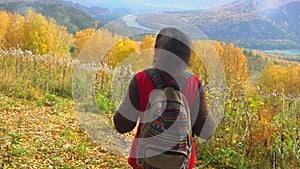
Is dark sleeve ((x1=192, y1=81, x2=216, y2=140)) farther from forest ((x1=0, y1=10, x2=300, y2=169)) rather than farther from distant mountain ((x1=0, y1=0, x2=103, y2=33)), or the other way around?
distant mountain ((x1=0, y1=0, x2=103, y2=33))

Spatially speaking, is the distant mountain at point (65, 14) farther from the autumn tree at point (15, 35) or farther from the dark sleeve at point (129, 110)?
the dark sleeve at point (129, 110)

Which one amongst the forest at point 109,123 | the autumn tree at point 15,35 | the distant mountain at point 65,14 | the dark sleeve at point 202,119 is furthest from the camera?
the distant mountain at point 65,14

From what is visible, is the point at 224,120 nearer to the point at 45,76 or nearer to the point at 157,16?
the point at 157,16

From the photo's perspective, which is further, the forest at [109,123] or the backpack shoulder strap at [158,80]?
the forest at [109,123]

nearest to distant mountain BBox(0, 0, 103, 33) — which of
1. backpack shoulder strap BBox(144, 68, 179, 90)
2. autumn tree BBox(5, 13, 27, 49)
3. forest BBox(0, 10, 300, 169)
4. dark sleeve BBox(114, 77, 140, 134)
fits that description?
autumn tree BBox(5, 13, 27, 49)

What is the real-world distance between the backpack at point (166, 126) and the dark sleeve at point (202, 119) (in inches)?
4.9

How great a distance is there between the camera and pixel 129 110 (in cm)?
160

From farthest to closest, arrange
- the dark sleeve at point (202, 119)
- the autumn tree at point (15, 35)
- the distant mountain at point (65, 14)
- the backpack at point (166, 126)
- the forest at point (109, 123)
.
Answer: the distant mountain at point (65, 14), the autumn tree at point (15, 35), the forest at point (109, 123), the dark sleeve at point (202, 119), the backpack at point (166, 126)

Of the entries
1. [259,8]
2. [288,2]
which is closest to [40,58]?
[288,2]

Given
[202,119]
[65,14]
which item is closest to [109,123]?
[202,119]

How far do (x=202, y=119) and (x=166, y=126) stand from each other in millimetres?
294

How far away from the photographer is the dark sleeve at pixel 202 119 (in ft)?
5.48

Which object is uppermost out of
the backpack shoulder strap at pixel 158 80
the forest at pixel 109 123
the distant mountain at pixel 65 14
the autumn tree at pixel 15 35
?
the backpack shoulder strap at pixel 158 80

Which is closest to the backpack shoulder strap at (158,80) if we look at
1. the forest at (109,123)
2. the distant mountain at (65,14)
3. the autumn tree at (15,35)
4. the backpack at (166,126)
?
the backpack at (166,126)
